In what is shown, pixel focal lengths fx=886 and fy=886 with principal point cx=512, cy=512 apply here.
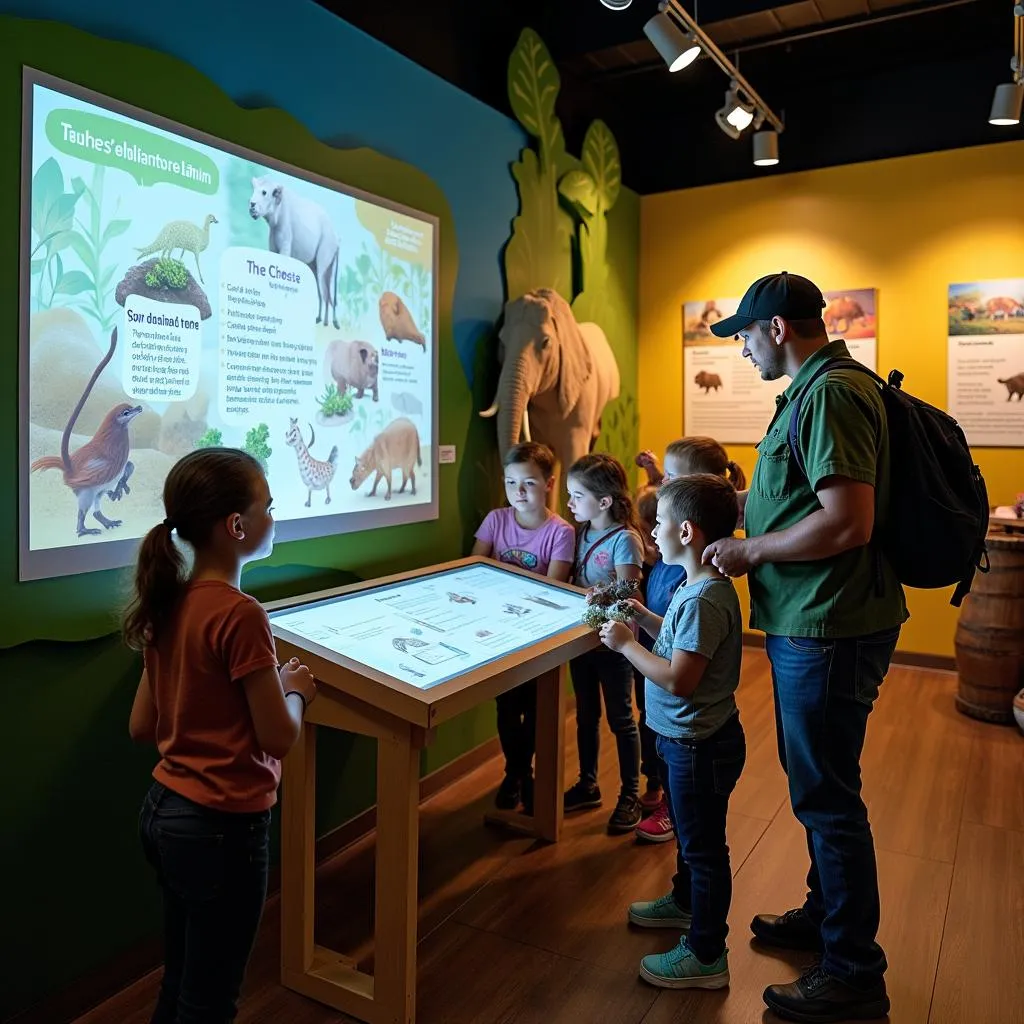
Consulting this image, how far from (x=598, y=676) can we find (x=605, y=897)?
72cm

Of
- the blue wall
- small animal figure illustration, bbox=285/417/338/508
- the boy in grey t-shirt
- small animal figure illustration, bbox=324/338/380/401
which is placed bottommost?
the boy in grey t-shirt

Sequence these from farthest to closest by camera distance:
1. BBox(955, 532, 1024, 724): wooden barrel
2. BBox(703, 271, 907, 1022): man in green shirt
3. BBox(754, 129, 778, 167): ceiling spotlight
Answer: BBox(754, 129, 778, 167): ceiling spotlight → BBox(955, 532, 1024, 724): wooden barrel → BBox(703, 271, 907, 1022): man in green shirt

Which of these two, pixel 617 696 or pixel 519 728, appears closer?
pixel 617 696

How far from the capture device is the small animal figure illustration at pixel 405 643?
207 cm

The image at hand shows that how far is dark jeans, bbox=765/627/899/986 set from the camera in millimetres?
1881

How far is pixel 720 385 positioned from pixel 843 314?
0.78m

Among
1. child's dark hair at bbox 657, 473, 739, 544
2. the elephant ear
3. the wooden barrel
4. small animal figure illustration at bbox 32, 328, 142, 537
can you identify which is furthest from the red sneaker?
the wooden barrel

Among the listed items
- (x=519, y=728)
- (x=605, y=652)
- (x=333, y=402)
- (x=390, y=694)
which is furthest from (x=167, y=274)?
(x=519, y=728)

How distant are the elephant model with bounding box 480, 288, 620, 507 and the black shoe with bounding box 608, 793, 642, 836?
1.21 metres

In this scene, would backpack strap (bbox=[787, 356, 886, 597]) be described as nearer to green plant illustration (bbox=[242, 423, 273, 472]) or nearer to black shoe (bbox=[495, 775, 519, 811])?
green plant illustration (bbox=[242, 423, 273, 472])

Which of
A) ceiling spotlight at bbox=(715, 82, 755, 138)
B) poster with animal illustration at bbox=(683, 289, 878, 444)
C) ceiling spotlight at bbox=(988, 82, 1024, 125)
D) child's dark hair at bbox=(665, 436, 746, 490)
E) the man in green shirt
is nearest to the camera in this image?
the man in green shirt

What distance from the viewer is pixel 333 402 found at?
272cm

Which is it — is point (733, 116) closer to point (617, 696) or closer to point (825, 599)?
point (617, 696)

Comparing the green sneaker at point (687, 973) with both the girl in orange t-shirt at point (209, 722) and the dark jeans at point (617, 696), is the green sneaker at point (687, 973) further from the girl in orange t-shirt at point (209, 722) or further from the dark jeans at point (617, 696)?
the girl in orange t-shirt at point (209, 722)
